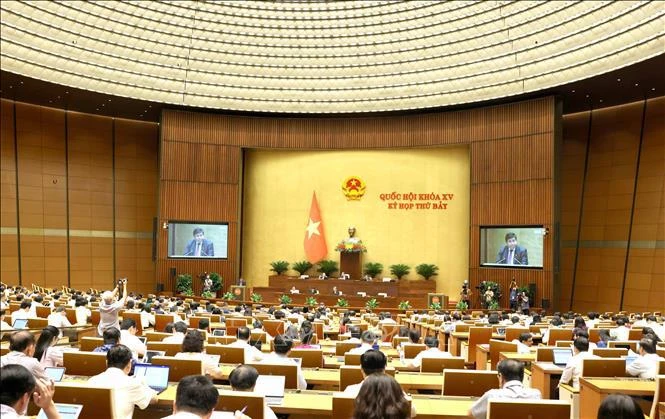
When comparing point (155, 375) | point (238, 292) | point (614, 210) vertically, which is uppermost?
point (614, 210)

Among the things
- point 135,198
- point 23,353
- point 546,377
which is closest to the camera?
point 23,353

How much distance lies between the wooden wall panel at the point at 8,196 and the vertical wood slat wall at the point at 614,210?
68.5 ft

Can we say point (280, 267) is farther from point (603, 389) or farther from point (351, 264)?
point (603, 389)

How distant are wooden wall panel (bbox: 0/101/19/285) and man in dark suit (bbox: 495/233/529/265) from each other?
18042 mm

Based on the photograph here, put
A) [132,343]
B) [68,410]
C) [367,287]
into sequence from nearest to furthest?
[68,410] < [132,343] < [367,287]

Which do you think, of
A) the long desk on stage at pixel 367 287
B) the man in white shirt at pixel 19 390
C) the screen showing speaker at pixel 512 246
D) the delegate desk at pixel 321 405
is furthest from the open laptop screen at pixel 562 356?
the screen showing speaker at pixel 512 246

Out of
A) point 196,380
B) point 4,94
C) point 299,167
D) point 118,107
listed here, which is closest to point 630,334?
point 196,380

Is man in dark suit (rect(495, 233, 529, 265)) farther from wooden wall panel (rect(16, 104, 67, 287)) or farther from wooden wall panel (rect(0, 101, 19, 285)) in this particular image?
wooden wall panel (rect(0, 101, 19, 285))

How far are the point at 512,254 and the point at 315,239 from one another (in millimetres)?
8091

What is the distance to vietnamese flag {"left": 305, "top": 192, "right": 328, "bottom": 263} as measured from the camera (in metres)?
26.1

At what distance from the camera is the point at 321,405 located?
461cm

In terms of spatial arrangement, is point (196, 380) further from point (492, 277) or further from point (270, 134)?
point (270, 134)

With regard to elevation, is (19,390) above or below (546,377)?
above

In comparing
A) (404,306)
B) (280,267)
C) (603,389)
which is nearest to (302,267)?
(280,267)
